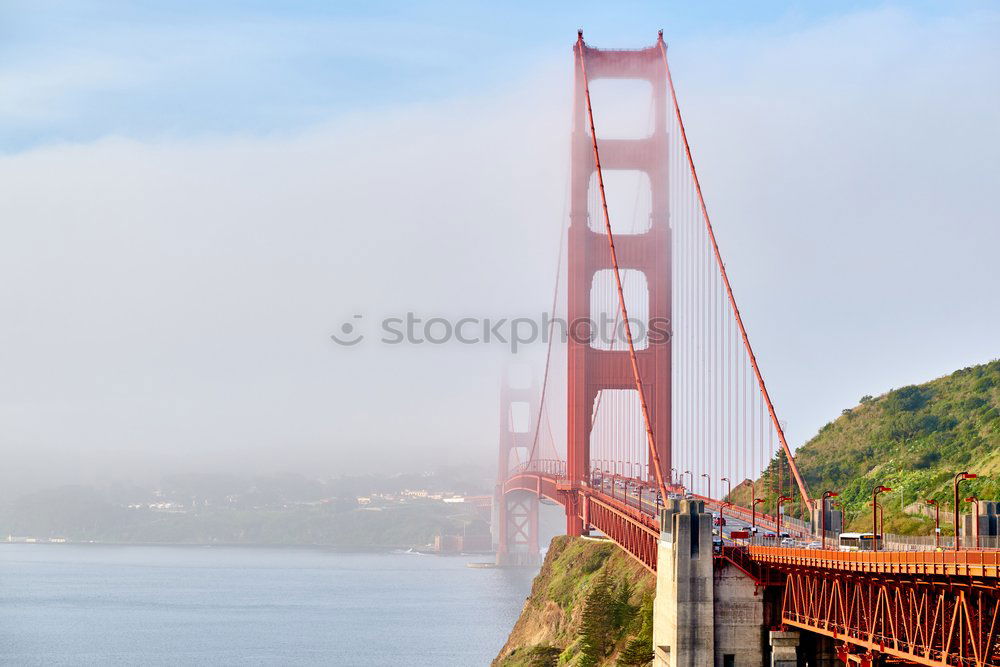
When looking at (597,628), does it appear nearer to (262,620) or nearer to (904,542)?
Result: (904,542)

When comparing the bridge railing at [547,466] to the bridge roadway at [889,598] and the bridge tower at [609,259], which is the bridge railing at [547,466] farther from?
the bridge roadway at [889,598]

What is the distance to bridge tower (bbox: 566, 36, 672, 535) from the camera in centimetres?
8031

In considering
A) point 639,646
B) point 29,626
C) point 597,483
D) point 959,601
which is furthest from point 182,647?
point 959,601

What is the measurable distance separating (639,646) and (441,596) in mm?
98595

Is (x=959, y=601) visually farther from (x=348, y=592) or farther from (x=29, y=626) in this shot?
(x=348, y=592)

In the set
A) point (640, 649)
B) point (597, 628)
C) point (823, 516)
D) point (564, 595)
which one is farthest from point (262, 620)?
point (823, 516)

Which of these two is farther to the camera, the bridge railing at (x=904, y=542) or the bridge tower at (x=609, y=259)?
the bridge tower at (x=609, y=259)

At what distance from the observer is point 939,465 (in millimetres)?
81375

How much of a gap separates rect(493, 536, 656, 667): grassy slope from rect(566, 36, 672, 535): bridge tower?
10.7 feet

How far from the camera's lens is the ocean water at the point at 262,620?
332 ft

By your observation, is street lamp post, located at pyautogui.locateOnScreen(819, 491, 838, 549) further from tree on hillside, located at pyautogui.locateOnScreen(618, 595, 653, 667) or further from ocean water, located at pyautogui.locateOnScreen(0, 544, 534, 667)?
ocean water, located at pyautogui.locateOnScreen(0, 544, 534, 667)

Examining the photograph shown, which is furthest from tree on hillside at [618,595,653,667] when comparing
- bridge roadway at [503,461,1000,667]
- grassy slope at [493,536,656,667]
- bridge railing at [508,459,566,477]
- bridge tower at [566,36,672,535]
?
bridge railing at [508,459,566,477]

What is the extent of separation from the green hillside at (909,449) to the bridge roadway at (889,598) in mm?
24569

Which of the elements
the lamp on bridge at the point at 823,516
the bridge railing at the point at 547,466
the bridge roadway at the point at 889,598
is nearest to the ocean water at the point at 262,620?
the bridge railing at the point at 547,466
